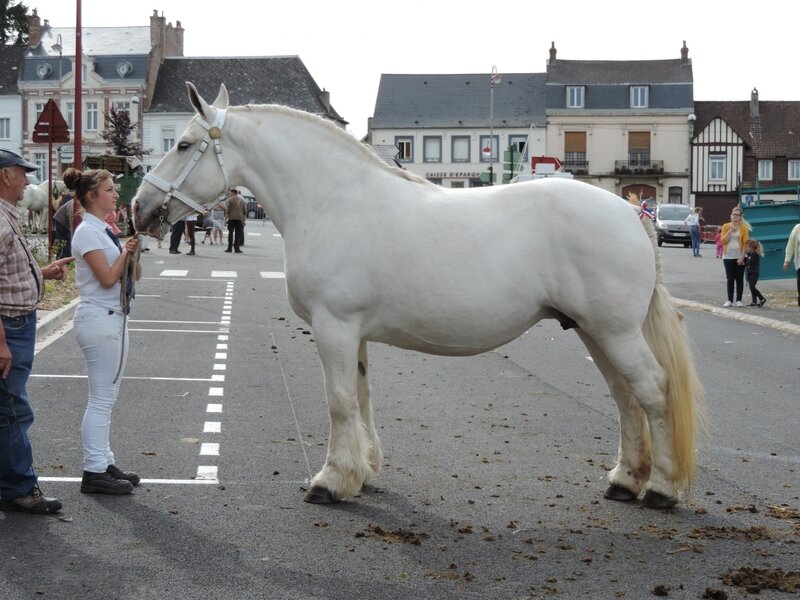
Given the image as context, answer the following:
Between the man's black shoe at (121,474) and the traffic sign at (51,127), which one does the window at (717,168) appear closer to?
the traffic sign at (51,127)

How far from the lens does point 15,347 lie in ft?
20.5

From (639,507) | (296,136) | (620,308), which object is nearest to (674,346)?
(620,308)

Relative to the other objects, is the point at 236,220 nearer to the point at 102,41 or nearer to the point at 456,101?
the point at 456,101

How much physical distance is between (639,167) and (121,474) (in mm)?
79968

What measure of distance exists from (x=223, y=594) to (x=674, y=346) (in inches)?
125

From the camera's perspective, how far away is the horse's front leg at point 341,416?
6566 mm

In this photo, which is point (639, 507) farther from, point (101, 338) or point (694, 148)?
point (694, 148)

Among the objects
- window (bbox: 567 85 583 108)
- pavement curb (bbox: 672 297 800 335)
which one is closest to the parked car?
pavement curb (bbox: 672 297 800 335)

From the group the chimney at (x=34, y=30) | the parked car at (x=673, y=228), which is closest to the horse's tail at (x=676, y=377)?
the parked car at (x=673, y=228)

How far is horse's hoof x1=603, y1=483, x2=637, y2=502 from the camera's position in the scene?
6.79 m

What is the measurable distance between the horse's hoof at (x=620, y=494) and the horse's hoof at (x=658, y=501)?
0.17 m

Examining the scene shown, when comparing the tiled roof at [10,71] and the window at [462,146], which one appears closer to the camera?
the tiled roof at [10,71]

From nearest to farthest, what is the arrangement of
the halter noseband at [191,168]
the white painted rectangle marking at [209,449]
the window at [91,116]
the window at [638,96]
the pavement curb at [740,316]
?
the halter noseband at [191,168], the white painted rectangle marking at [209,449], the pavement curb at [740,316], the window at [638,96], the window at [91,116]

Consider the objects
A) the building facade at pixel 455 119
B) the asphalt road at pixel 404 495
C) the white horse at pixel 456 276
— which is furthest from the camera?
the building facade at pixel 455 119
